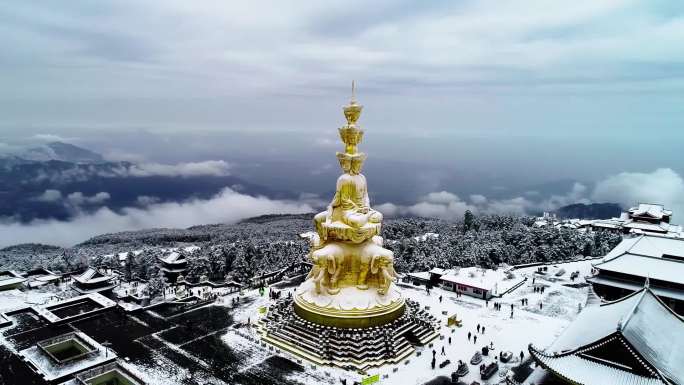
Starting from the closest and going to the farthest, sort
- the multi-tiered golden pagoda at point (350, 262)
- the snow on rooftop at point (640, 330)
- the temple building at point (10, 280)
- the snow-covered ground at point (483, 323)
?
the snow on rooftop at point (640, 330) < the snow-covered ground at point (483, 323) < the multi-tiered golden pagoda at point (350, 262) < the temple building at point (10, 280)

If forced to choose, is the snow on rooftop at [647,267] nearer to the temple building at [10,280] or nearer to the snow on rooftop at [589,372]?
the snow on rooftop at [589,372]

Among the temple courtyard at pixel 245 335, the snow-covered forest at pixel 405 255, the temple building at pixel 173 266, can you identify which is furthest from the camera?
the snow-covered forest at pixel 405 255

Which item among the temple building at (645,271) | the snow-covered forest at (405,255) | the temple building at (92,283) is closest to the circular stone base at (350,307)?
the snow-covered forest at (405,255)

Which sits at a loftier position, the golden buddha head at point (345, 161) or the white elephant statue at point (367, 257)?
the golden buddha head at point (345, 161)

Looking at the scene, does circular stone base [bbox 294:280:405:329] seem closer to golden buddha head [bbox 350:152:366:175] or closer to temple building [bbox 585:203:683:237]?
golden buddha head [bbox 350:152:366:175]

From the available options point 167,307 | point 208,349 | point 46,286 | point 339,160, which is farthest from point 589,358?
point 46,286

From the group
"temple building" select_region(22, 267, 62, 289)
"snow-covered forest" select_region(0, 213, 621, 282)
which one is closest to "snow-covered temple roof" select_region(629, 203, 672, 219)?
"snow-covered forest" select_region(0, 213, 621, 282)

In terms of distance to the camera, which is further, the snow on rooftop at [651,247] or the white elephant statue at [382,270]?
the snow on rooftop at [651,247]
